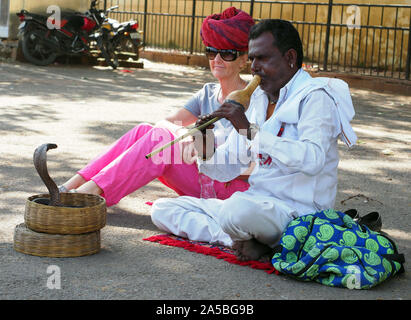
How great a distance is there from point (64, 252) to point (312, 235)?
1.17 meters

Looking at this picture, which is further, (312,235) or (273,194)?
(273,194)

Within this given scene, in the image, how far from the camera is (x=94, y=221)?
3.53 meters

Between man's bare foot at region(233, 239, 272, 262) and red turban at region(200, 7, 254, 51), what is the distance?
1.29 metres

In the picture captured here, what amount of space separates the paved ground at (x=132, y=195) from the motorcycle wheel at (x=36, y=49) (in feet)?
5.35

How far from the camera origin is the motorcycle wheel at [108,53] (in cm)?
1395

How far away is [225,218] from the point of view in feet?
11.5

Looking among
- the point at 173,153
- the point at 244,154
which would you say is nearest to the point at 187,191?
the point at 173,153

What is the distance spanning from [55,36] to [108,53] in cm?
125

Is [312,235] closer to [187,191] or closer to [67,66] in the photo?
[187,191]

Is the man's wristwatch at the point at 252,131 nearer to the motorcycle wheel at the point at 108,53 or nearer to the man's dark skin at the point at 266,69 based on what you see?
the man's dark skin at the point at 266,69

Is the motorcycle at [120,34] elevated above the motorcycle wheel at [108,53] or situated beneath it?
elevated above

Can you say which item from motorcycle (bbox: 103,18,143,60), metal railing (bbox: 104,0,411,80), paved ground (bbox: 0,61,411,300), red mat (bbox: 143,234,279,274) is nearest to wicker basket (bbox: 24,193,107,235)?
paved ground (bbox: 0,61,411,300)

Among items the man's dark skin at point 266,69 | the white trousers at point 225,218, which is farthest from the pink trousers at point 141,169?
the man's dark skin at point 266,69

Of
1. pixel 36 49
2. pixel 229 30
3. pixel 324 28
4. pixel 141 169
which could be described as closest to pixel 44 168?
pixel 141 169
